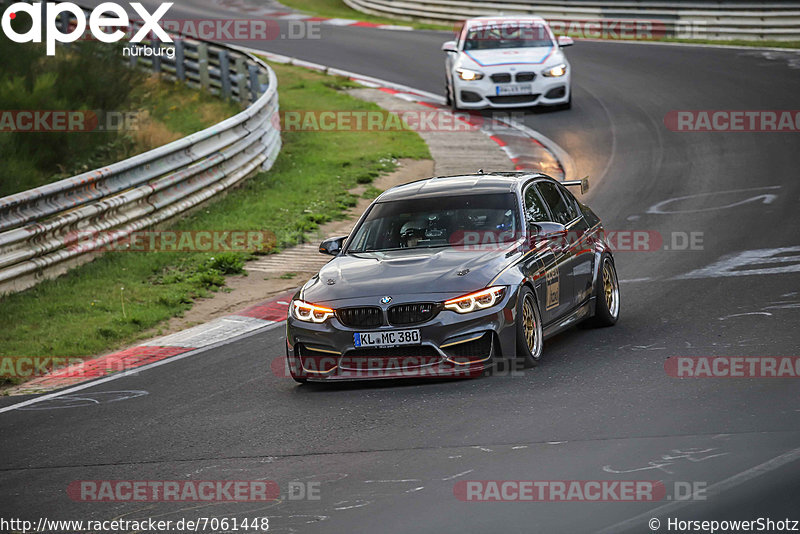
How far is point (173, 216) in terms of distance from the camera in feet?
54.1

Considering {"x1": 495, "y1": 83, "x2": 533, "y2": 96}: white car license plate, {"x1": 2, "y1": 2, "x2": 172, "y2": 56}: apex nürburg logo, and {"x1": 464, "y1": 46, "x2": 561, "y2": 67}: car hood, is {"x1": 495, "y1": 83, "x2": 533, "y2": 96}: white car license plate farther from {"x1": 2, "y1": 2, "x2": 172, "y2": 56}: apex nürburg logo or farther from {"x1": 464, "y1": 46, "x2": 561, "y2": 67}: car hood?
{"x1": 2, "y1": 2, "x2": 172, "y2": 56}: apex nürburg logo

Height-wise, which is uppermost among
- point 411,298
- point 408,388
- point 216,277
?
point 411,298

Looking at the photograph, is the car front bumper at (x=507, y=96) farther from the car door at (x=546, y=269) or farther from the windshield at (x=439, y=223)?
the windshield at (x=439, y=223)

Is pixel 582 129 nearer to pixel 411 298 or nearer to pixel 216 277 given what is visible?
pixel 216 277

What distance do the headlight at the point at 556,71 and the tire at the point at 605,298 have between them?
12.9 m

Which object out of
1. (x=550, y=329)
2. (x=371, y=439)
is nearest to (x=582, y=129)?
(x=550, y=329)

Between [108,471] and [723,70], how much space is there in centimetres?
2360

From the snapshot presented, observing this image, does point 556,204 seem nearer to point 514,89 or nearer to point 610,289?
point 610,289

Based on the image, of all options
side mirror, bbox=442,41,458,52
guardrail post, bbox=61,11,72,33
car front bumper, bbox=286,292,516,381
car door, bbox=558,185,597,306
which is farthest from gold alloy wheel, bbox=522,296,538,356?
guardrail post, bbox=61,11,72,33

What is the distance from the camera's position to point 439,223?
1020cm

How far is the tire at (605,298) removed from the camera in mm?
10898

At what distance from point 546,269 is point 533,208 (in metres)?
0.79

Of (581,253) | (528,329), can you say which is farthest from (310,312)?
(581,253)

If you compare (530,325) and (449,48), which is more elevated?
(449,48)
